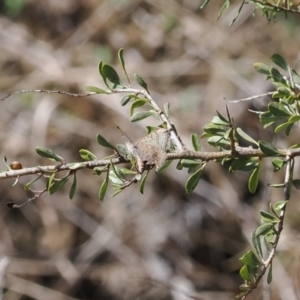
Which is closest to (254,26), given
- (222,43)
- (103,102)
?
(222,43)

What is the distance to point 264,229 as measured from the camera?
933 mm

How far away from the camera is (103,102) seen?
376 centimetres

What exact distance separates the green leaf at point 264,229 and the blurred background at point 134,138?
179cm

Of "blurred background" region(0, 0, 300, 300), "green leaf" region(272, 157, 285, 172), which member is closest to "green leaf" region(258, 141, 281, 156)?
"green leaf" region(272, 157, 285, 172)

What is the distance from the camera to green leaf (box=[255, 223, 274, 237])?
93cm

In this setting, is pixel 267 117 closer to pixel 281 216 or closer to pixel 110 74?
pixel 281 216

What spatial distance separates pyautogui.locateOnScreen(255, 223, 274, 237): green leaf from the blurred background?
5.89 feet

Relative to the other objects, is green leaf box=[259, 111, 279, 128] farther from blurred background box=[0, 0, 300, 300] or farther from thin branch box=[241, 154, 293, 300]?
blurred background box=[0, 0, 300, 300]

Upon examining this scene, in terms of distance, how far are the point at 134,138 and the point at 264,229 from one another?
2.59 metres

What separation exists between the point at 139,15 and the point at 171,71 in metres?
0.63

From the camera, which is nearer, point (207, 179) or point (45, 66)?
point (207, 179)

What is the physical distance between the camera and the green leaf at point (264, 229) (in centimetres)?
93

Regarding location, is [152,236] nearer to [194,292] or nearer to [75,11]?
Result: [194,292]

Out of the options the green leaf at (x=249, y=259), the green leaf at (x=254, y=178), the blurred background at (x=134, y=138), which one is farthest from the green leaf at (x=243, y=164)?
the blurred background at (x=134, y=138)
